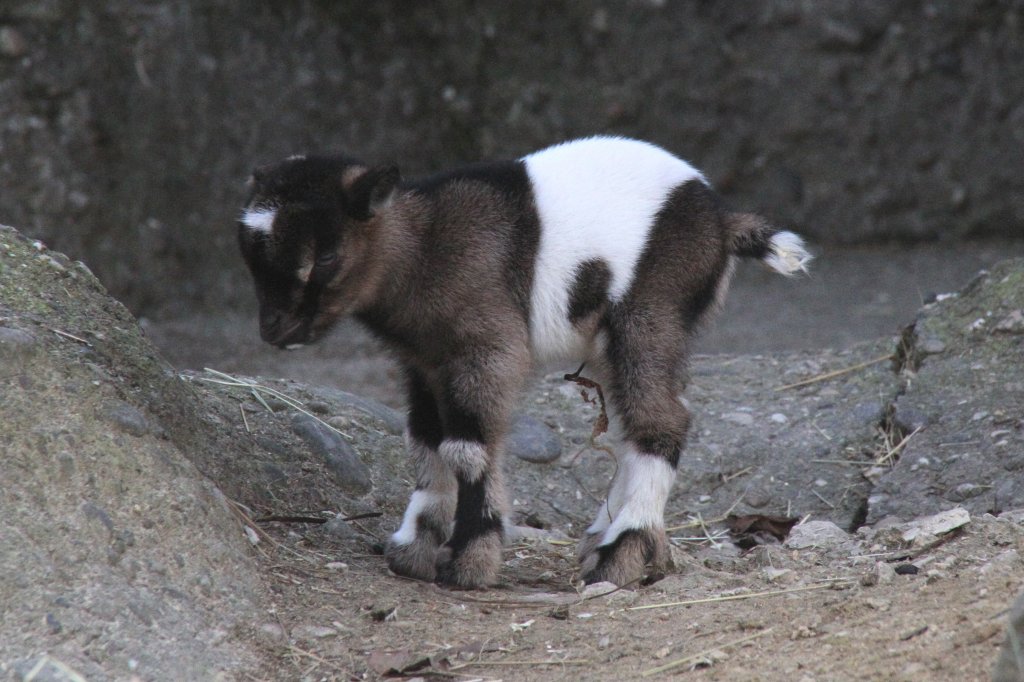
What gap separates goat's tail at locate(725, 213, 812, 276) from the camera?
575cm

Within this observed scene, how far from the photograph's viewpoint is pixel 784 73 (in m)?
11.7

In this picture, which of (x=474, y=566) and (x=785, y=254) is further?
(x=785, y=254)

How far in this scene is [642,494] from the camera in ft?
18.4

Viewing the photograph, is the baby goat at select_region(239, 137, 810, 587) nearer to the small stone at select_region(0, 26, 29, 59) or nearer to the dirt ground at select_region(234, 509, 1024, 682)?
the dirt ground at select_region(234, 509, 1024, 682)

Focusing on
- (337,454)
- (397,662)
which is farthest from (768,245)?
(397,662)

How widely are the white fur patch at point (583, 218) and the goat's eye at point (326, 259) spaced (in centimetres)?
88

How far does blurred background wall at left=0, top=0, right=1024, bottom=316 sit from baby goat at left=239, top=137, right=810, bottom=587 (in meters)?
5.66

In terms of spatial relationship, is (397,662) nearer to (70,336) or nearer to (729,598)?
(729,598)

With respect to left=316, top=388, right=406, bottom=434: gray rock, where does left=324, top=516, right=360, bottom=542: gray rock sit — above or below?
above

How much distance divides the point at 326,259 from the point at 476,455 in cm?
98

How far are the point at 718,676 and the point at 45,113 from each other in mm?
8130

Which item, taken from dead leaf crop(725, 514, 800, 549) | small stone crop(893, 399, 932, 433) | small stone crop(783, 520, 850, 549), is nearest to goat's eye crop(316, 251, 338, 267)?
small stone crop(783, 520, 850, 549)

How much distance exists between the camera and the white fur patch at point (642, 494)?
5.57 metres

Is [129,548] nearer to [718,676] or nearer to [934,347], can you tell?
[718,676]
